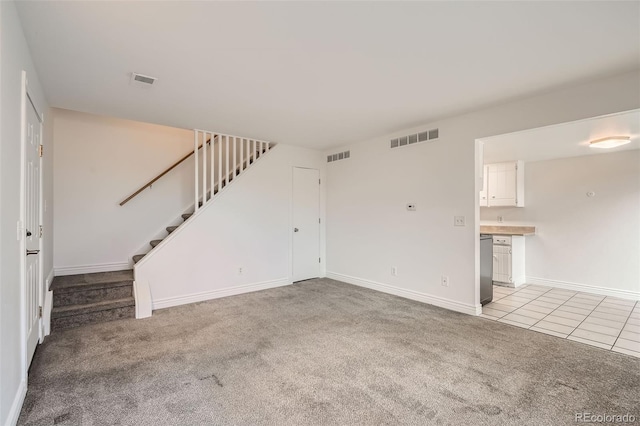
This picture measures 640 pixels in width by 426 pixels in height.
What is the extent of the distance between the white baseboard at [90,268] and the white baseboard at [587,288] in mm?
7052

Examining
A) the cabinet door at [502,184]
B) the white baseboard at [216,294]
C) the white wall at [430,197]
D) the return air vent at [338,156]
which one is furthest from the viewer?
the cabinet door at [502,184]

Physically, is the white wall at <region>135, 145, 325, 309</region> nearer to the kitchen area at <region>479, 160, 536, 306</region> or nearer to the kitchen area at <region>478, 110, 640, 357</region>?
the kitchen area at <region>478, 110, 640, 357</region>

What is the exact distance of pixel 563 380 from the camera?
2.23 metres

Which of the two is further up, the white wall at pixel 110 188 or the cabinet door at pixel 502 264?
the white wall at pixel 110 188

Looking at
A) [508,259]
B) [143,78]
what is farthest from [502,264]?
[143,78]

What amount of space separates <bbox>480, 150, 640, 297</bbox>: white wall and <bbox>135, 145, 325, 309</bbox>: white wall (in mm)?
4153

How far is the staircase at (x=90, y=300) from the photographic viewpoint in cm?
327

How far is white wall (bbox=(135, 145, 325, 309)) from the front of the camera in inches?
161

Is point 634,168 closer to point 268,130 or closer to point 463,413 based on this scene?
point 463,413

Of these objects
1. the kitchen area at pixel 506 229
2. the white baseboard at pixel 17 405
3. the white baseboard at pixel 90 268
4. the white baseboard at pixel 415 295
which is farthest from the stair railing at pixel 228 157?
the kitchen area at pixel 506 229

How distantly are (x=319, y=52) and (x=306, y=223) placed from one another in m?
3.62

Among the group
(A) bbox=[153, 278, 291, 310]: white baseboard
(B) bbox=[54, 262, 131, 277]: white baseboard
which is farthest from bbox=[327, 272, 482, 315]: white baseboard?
(B) bbox=[54, 262, 131, 277]: white baseboard

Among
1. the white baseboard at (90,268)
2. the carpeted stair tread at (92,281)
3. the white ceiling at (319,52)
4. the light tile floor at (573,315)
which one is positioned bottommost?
the light tile floor at (573,315)

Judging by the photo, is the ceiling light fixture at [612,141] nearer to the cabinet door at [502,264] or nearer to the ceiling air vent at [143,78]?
the cabinet door at [502,264]
